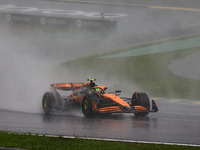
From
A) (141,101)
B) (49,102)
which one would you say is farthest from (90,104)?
(49,102)

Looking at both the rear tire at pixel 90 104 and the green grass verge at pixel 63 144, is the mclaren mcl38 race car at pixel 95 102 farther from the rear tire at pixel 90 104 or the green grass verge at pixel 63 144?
the green grass verge at pixel 63 144

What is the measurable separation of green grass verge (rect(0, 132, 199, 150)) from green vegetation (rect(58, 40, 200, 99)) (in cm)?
1235

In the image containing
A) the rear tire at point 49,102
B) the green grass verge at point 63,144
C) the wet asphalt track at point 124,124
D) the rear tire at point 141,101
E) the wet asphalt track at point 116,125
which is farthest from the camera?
the rear tire at point 49,102

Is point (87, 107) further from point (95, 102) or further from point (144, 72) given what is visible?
point (144, 72)

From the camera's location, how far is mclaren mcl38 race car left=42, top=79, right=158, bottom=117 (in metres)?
12.9

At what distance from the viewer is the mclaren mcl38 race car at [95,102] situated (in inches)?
507

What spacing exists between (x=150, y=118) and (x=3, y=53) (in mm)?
15548

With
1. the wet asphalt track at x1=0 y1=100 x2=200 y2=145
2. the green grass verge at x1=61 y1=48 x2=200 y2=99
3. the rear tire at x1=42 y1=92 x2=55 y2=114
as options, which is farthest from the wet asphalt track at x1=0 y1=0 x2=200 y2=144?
the green grass verge at x1=61 y1=48 x2=200 y2=99

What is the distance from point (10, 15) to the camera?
3128 cm

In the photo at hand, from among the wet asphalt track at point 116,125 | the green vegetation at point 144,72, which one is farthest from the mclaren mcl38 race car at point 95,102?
the green vegetation at point 144,72

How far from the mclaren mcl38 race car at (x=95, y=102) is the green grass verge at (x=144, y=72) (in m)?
7.26

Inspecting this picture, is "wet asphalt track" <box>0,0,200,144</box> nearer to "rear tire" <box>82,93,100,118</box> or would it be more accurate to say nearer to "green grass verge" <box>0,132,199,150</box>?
"rear tire" <box>82,93,100,118</box>

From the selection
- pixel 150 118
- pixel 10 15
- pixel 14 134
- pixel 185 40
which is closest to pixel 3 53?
pixel 10 15

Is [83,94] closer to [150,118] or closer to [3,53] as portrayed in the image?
[150,118]
